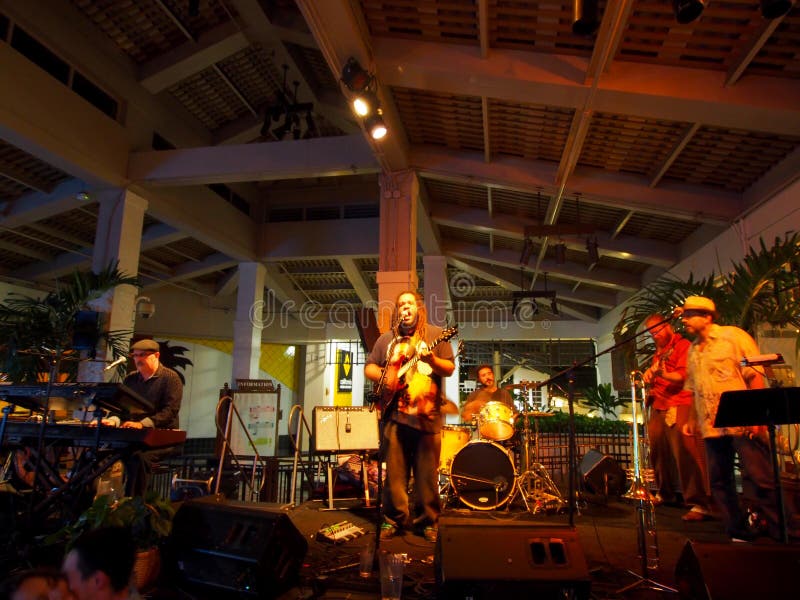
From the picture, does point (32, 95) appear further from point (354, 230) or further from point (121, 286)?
point (354, 230)

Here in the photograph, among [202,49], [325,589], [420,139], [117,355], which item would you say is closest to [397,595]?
[325,589]

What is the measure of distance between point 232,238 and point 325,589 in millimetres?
9042

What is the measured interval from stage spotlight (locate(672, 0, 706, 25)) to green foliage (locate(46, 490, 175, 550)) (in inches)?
164

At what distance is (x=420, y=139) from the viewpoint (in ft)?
23.6

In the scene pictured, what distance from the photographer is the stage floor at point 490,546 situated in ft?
7.74

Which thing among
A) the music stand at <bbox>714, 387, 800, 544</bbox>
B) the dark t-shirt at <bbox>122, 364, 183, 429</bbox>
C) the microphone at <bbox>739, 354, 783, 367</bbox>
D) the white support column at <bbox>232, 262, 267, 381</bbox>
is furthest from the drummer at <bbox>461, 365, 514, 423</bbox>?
the white support column at <bbox>232, 262, 267, 381</bbox>

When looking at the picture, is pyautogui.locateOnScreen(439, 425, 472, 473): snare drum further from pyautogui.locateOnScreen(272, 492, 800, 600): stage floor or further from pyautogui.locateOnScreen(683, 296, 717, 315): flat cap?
pyautogui.locateOnScreen(683, 296, 717, 315): flat cap

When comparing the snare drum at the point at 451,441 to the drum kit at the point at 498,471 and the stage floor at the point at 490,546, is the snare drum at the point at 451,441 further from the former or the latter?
the stage floor at the point at 490,546

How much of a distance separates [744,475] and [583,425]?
14.0ft

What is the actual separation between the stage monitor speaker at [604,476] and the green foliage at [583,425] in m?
1.79

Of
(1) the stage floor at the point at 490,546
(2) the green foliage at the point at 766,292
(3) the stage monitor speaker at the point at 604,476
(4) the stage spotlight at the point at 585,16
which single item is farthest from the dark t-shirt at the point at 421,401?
(2) the green foliage at the point at 766,292

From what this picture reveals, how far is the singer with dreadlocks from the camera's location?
11.8 ft

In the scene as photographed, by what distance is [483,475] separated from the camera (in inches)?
191

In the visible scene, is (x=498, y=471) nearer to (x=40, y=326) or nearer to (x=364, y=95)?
(x=364, y=95)
